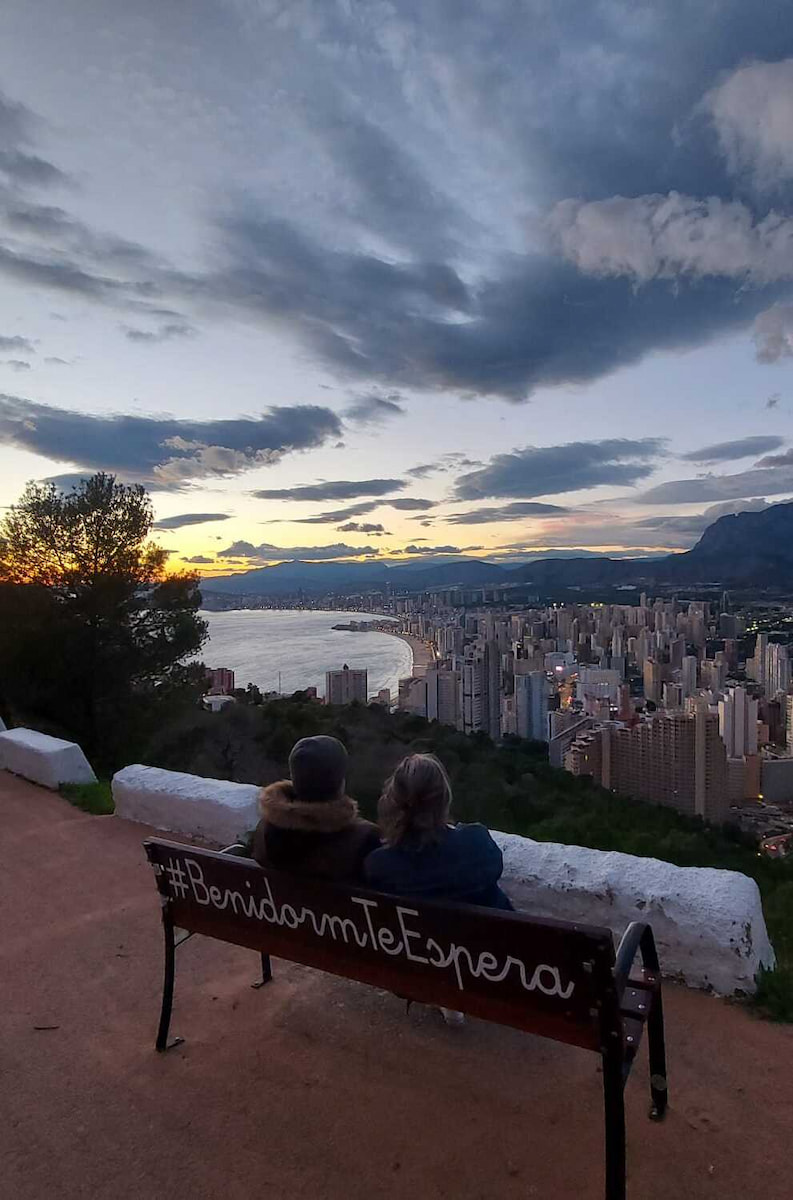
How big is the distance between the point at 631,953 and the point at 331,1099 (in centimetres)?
119

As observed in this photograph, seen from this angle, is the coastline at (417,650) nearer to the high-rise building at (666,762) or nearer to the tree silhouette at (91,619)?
the high-rise building at (666,762)

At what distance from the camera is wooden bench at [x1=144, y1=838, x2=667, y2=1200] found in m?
1.80

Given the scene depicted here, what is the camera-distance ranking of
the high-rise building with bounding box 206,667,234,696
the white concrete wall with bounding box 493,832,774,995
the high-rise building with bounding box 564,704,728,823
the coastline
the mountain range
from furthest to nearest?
the mountain range < the coastline < the high-rise building with bounding box 206,667,234,696 < the high-rise building with bounding box 564,704,728,823 < the white concrete wall with bounding box 493,832,774,995

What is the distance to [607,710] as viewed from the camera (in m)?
24.8

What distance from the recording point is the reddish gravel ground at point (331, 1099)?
206cm

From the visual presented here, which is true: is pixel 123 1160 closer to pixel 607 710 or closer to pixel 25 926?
pixel 25 926

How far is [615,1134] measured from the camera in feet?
5.92

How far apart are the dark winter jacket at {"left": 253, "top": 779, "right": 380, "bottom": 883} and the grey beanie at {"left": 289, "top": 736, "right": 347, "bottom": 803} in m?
0.03

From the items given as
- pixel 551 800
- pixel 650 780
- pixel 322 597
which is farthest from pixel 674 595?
pixel 551 800

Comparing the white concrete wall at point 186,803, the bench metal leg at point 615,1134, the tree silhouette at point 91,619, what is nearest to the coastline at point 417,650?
the tree silhouette at point 91,619

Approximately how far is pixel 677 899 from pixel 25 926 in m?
Answer: 3.31

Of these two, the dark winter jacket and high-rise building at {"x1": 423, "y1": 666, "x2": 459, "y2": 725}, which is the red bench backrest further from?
high-rise building at {"x1": 423, "y1": 666, "x2": 459, "y2": 725}

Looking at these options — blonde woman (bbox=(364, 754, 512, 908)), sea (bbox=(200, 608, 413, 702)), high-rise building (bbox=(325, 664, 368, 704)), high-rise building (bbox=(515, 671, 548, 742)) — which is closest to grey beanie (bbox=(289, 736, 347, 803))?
blonde woman (bbox=(364, 754, 512, 908))

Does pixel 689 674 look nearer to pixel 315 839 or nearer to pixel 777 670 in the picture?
pixel 777 670
